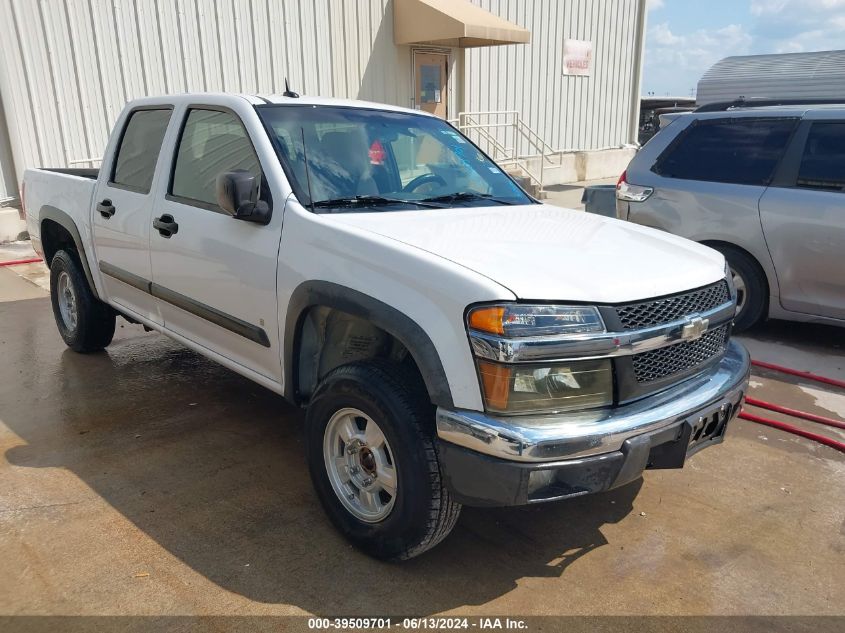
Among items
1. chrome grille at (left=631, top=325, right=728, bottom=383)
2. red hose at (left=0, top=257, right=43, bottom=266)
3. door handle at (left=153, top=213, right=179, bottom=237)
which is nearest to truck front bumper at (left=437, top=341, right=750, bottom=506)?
chrome grille at (left=631, top=325, right=728, bottom=383)

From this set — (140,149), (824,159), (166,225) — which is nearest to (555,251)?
(166,225)

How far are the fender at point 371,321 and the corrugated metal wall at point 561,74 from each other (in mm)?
11901

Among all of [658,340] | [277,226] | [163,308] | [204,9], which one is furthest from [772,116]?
[204,9]

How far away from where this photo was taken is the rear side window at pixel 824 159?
5207 millimetres

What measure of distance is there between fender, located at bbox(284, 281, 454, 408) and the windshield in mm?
462

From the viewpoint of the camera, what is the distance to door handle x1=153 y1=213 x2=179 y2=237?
383 centimetres

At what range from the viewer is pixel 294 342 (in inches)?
123

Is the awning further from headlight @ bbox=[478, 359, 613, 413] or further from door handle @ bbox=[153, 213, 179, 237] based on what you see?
headlight @ bbox=[478, 359, 613, 413]

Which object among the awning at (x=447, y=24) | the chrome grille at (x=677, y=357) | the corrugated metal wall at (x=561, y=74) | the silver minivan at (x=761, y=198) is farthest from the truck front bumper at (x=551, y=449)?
the corrugated metal wall at (x=561, y=74)

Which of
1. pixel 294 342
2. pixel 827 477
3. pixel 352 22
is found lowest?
pixel 827 477

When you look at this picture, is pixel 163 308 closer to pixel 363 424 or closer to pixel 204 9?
pixel 363 424

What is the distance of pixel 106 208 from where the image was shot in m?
4.53

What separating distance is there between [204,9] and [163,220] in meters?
7.38

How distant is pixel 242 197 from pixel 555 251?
1408 mm
